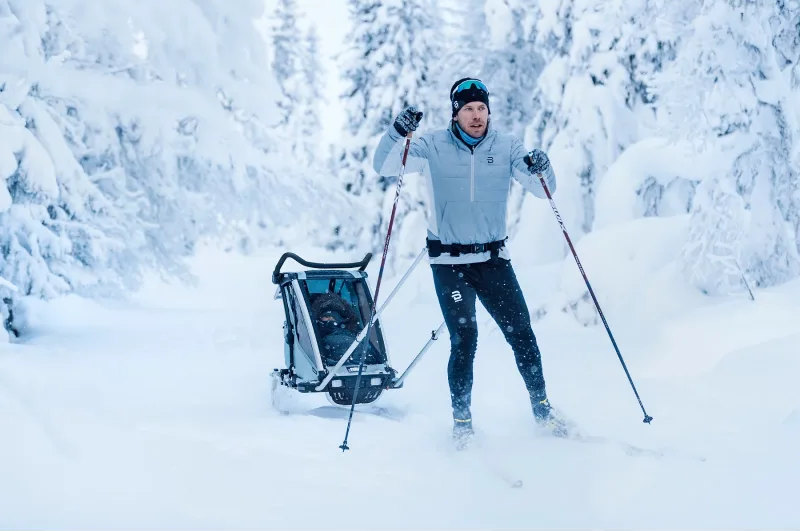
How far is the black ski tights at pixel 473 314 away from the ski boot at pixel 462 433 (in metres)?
0.04

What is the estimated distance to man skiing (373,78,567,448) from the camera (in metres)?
4.93

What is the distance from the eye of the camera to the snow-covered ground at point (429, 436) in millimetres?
3684

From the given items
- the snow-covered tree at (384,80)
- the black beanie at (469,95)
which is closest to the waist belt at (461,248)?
the black beanie at (469,95)

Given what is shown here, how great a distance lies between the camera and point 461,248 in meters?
4.96

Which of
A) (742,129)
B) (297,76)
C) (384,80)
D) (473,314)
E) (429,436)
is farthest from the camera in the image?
(297,76)

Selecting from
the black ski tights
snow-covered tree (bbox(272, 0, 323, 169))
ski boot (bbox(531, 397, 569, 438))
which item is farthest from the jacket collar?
snow-covered tree (bbox(272, 0, 323, 169))

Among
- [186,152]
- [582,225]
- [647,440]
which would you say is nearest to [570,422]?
[647,440]

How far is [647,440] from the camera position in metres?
4.89

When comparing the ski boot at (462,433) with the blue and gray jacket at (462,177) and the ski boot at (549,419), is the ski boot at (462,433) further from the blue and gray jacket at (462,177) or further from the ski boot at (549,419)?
the blue and gray jacket at (462,177)

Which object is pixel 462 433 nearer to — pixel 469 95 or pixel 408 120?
pixel 408 120

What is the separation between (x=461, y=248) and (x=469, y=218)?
20 centimetres

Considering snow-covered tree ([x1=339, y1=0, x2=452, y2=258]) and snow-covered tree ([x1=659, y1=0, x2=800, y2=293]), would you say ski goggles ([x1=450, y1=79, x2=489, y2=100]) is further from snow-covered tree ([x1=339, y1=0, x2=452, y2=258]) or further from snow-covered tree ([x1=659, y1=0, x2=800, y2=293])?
snow-covered tree ([x1=339, y1=0, x2=452, y2=258])

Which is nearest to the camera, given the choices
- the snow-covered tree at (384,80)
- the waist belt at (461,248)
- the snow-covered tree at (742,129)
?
the waist belt at (461,248)

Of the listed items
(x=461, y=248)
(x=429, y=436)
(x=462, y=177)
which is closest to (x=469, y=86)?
(x=462, y=177)
